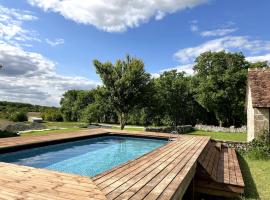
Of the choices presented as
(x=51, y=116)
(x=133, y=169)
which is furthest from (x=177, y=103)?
(x=133, y=169)

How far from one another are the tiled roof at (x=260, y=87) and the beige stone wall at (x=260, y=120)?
47 centimetres

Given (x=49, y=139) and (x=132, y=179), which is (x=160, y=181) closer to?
(x=132, y=179)

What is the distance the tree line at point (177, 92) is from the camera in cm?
2755

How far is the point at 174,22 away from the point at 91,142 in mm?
12940

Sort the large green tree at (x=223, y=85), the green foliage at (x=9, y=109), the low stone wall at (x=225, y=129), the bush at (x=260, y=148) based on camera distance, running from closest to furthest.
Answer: the bush at (x=260, y=148), the low stone wall at (x=225, y=129), the green foliage at (x=9, y=109), the large green tree at (x=223, y=85)

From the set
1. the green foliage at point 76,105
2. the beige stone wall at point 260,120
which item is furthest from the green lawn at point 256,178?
the green foliage at point 76,105

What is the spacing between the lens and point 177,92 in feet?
148

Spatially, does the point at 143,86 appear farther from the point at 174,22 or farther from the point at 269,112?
the point at 269,112

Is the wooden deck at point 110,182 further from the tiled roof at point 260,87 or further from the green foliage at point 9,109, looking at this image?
the green foliage at point 9,109

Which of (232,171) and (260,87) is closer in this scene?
(232,171)

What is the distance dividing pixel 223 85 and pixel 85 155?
31959 millimetres

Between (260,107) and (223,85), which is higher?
(223,85)

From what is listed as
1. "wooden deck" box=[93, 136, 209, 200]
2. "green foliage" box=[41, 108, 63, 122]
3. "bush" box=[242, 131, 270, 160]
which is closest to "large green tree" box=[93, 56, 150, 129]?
"bush" box=[242, 131, 270, 160]

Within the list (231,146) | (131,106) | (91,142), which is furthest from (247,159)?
(131,106)
